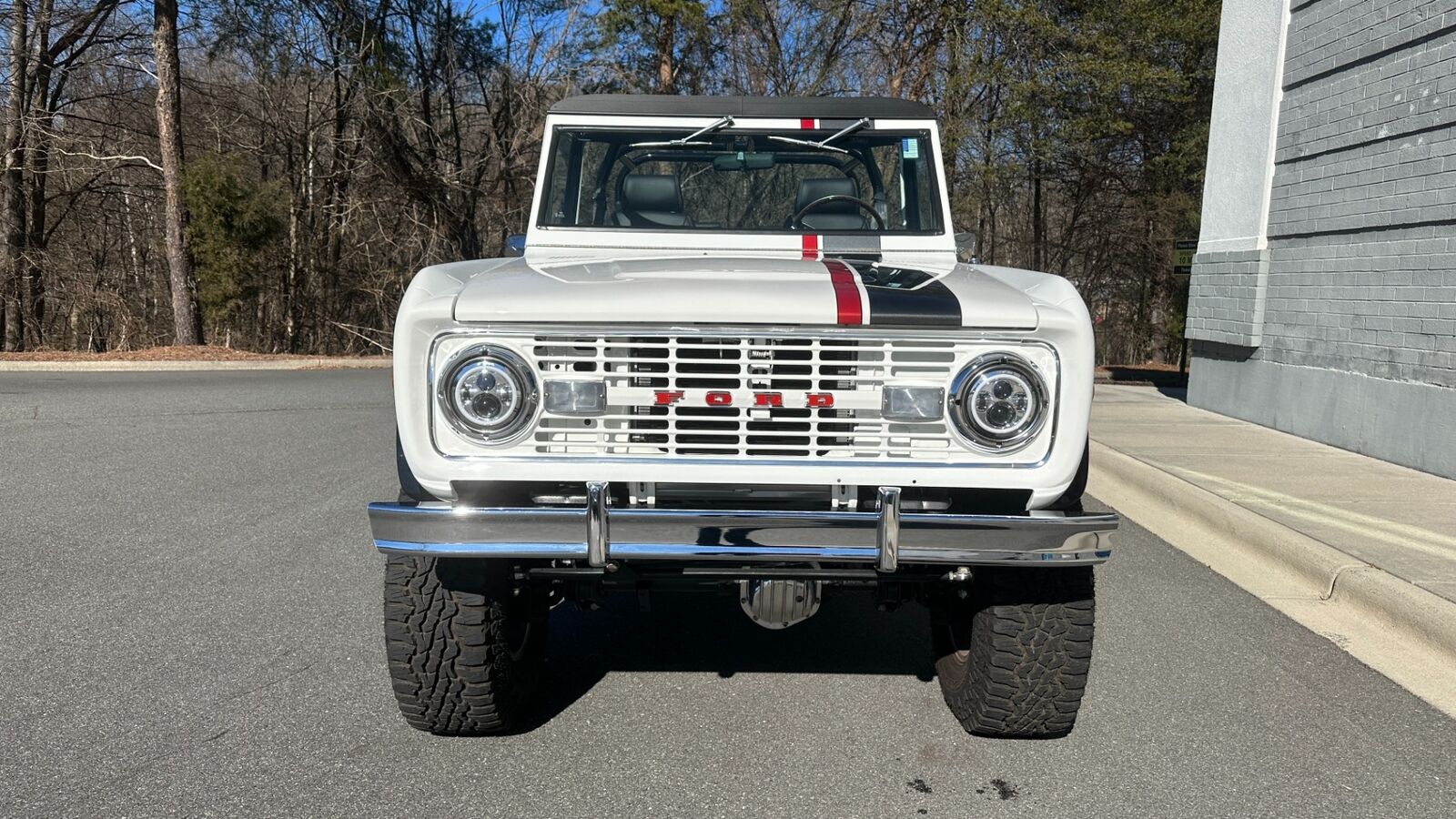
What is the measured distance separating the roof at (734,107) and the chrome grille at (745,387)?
6.55 feet

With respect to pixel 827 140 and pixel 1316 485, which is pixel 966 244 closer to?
pixel 827 140

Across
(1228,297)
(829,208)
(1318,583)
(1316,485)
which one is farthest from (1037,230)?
(829,208)

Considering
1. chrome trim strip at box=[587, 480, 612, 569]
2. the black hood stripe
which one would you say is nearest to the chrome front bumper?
→ chrome trim strip at box=[587, 480, 612, 569]

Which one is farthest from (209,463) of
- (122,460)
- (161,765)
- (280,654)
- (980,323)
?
(980,323)

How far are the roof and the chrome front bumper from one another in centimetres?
232

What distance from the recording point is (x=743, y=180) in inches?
180

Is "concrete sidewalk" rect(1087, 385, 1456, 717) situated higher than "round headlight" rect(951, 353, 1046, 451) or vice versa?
"round headlight" rect(951, 353, 1046, 451)

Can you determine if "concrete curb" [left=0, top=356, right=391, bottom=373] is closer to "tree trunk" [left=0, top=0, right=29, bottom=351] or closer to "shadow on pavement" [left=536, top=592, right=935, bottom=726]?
"tree trunk" [left=0, top=0, right=29, bottom=351]

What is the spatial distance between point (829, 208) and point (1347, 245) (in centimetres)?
604

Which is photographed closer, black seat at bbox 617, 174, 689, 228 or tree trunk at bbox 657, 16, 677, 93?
black seat at bbox 617, 174, 689, 228

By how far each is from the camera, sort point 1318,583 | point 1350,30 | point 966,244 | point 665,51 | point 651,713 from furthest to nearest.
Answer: point 665,51 < point 1350,30 < point 1318,583 < point 966,244 < point 651,713

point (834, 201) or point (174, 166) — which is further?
point (174, 166)

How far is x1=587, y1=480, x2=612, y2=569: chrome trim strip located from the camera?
2.71 meters

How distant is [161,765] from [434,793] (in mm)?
807
